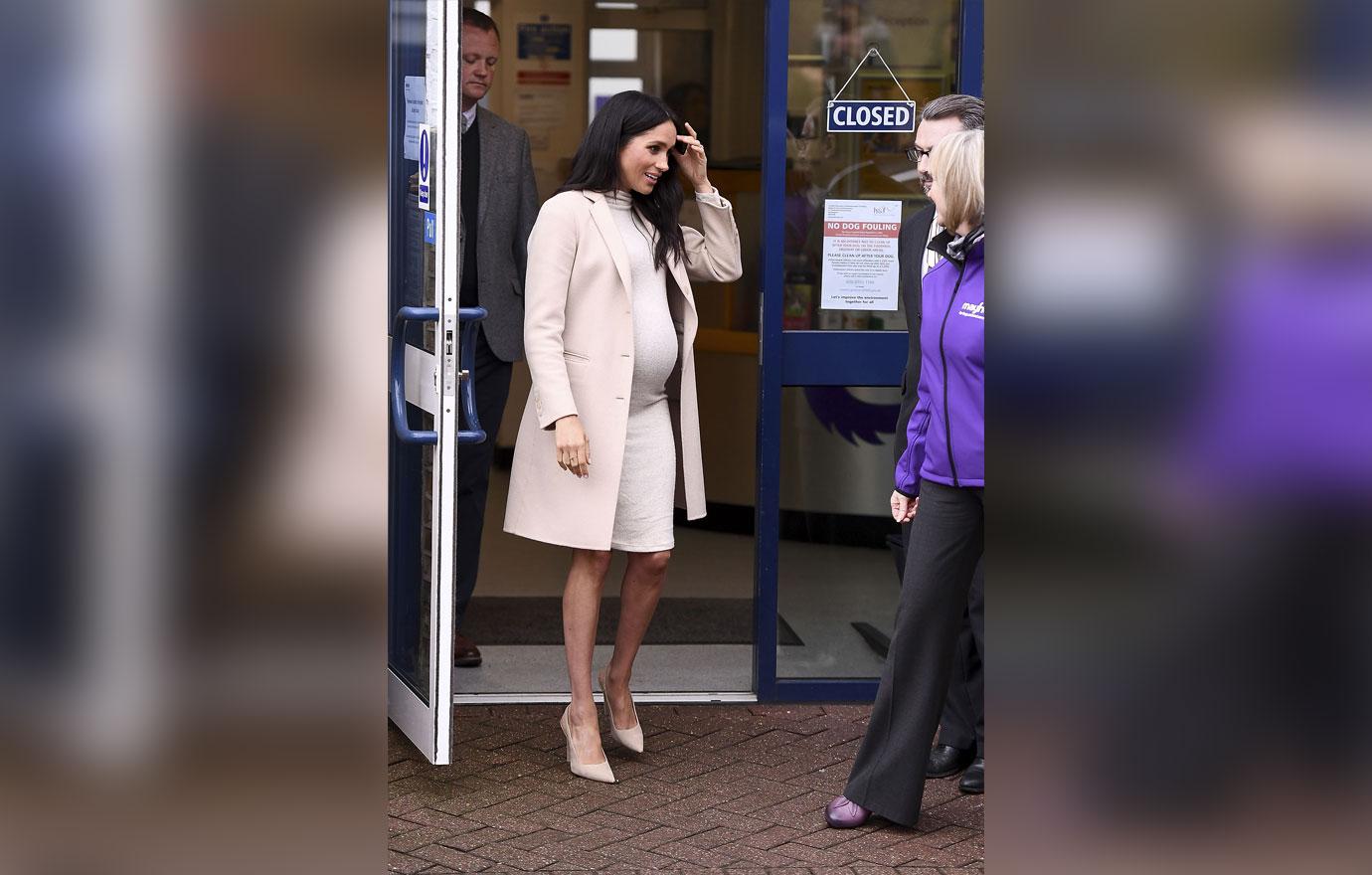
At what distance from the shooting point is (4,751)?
2367 mm

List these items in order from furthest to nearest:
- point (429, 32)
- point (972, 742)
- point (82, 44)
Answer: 1. point (972, 742)
2. point (429, 32)
3. point (82, 44)

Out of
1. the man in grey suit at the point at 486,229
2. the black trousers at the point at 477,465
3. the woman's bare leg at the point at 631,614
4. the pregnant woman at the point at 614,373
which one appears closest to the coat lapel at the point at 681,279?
the pregnant woman at the point at 614,373

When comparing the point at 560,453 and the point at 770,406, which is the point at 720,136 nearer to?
the point at 770,406

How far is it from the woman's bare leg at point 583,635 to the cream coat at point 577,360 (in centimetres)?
12

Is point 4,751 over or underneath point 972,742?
over

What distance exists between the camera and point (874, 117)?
Answer: 18.3 ft

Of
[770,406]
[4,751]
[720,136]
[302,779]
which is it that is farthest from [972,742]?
[720,136]

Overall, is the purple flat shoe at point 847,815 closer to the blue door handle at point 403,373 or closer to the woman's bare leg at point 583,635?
the woman's bare leg at point 583,635

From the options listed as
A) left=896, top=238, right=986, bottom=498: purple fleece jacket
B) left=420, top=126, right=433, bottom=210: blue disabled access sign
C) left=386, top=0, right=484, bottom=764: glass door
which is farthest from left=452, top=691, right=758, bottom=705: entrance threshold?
left=420, top=126, right=433, bottom=210: blue disabled access sign

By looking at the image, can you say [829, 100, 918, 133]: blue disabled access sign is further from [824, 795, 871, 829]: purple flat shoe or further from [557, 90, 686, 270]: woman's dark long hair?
[824, 795, 871, 829]: purple flat shoe

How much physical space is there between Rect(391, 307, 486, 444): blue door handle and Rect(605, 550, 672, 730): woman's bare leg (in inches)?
26.7

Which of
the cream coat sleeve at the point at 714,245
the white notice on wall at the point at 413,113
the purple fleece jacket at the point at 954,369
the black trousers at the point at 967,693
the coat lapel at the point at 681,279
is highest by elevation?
the white notice on wall at the point at 413,113

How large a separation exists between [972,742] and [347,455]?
305cm

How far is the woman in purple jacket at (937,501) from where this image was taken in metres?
4.13
